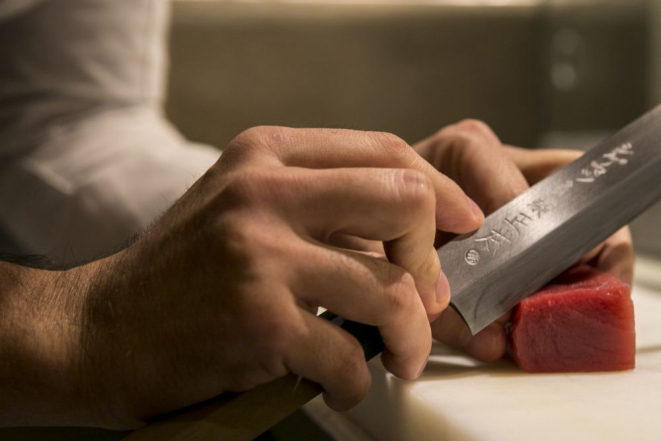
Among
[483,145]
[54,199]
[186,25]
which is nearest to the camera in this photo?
[483,145]

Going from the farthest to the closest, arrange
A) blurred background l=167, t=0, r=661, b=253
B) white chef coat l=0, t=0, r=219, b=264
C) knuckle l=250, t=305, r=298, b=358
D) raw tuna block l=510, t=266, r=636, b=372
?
blurred background l=167, t=0, r=661, b=253 → white chef coat l=0, t=0, r=219, b=264 → raw tuna block l=510, t=266, r=636, b=372 → knuckle l=250, t=305, r=298, b=358

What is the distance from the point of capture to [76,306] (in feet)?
1.55

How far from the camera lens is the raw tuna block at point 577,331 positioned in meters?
0.55

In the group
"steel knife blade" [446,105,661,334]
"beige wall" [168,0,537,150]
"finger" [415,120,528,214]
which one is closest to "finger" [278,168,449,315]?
"steel knife blade" [446,105,661,334]

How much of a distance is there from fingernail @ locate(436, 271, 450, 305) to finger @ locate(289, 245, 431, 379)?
0.13 feet

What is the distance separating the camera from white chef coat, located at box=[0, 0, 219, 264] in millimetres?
1121

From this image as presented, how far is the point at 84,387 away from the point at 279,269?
6.7 inches

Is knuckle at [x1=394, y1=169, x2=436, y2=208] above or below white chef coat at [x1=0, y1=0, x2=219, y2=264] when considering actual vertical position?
above

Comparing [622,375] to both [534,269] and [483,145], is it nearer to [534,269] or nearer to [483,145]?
[534,269]

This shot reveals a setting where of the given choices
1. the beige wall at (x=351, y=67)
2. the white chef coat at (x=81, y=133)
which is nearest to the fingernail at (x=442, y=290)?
the white chef coat at (x=81, y=133)

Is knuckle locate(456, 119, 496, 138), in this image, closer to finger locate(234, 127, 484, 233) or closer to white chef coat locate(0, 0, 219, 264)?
finger locate(234, 127, 484, 233)

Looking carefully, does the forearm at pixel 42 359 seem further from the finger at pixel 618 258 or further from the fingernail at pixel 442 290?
the finger at pixel 618 258

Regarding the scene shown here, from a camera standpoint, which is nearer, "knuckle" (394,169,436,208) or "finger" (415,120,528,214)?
"knuckle" (394,169,436,208)

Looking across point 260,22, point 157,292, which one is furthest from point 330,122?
point 157,292
